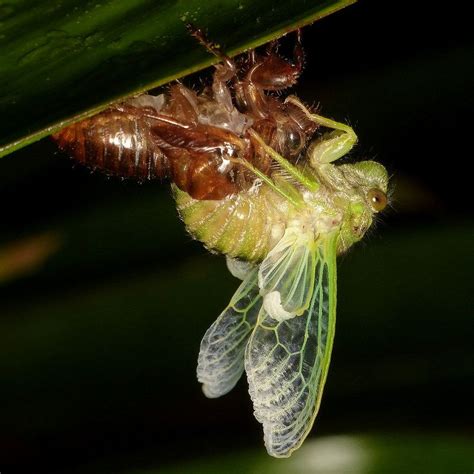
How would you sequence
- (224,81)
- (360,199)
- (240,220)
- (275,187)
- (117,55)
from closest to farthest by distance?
1. (117,55)
2. (224,81)
3. (275,187)
4. (240,220)
5. (360,199)

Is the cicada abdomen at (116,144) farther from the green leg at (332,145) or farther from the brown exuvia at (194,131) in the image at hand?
the green leg at (332,145)

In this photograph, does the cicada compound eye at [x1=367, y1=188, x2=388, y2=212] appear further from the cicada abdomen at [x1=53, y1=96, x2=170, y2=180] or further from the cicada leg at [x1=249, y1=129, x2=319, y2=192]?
the cicada abdomen at [x1=53, y1=96, x2=170, y2=180]

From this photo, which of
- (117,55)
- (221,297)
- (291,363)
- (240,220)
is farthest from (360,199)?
Answer: (117,55)

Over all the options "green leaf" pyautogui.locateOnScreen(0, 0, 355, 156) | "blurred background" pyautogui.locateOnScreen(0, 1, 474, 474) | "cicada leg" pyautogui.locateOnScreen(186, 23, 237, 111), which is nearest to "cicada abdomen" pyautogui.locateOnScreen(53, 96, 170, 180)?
"cicada leg" pyautogui.locateOnScreen(186, 23, 237, 111)

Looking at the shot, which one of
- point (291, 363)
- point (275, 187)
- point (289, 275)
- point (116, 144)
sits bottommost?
point (291, 363)

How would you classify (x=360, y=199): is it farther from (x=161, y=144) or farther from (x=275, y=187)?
(x=161, y=144)

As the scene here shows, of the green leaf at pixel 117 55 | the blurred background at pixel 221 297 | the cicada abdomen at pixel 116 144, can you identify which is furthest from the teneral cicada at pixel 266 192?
the blurred background at pixel 221 297

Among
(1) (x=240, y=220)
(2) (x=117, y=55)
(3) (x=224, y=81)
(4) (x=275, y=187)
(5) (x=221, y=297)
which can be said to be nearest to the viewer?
(2) (x=117, y=55)
